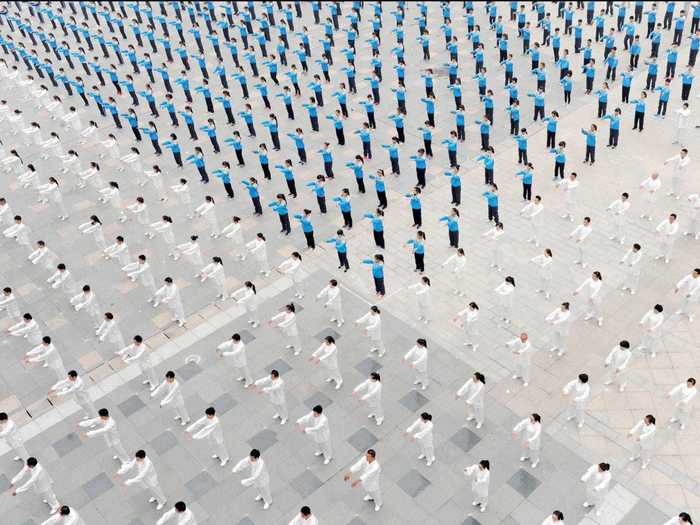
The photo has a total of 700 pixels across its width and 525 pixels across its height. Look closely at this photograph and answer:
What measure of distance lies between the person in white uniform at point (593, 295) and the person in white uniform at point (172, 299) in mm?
9364

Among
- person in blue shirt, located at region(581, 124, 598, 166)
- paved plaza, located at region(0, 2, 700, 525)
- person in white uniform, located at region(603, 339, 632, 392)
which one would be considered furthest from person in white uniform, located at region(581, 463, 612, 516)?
person in blue shirt, located at region(581, 124, 598, 166)

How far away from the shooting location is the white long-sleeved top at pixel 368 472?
12.0 meters

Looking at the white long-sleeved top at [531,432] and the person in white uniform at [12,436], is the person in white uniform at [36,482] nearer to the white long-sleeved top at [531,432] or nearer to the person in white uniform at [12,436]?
the person in white uniform at [12,436]

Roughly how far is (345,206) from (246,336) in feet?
16.1

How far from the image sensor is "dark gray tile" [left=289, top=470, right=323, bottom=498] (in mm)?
13172

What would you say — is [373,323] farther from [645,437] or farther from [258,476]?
[645,437]

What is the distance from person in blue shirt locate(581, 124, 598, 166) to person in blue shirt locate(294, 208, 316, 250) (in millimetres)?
8916

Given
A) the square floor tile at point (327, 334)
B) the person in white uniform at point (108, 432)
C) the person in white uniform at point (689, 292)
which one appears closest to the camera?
the person in white uniform at point (108, 432)

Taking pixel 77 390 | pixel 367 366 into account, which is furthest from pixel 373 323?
pixel 77 390

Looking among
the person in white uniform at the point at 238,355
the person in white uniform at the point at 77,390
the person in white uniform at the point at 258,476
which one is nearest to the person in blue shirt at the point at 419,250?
the person in white uniform at the point at 238,355

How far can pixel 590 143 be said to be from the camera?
71.4 feet

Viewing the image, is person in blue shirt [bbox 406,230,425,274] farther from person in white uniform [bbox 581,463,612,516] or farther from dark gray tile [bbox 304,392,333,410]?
person in white uniform [bbox 581,463,612,516]

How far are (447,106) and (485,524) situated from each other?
1787cm

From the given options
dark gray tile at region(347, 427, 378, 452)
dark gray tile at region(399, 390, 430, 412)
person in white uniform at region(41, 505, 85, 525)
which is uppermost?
person in white uniform at region(41, 505, 85, 525)
